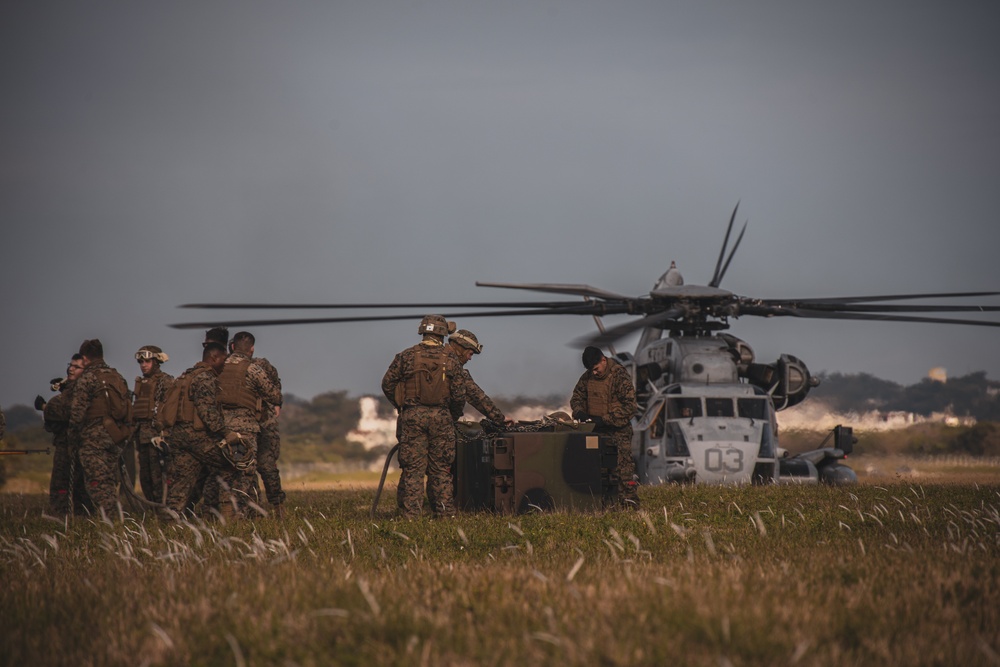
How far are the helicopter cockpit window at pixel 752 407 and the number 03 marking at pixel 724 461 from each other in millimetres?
905

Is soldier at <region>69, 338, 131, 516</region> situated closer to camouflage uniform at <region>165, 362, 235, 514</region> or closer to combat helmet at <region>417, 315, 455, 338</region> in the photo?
camouflage uniform at <region>165, 362, 235, 514</region>

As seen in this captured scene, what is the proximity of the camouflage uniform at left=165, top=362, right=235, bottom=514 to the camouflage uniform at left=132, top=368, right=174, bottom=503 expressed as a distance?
7.18 ft

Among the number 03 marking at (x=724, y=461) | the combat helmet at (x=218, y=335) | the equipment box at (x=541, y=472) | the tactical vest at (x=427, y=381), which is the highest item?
the combat helmet at (x=218, y=335)

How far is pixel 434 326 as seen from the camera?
35.2 feet

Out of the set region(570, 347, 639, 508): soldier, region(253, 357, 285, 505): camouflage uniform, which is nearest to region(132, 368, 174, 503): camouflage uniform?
region(253, 357, 285, 505): camouflage uniform

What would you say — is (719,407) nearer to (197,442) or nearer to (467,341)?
(467,341)

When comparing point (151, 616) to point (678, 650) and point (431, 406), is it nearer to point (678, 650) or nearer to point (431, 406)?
point (678, 650)

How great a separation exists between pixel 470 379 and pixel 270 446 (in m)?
3.04

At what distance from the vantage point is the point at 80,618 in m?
4.77

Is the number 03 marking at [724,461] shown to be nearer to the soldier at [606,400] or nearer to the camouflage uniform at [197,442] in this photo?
the soldier at [606,400]

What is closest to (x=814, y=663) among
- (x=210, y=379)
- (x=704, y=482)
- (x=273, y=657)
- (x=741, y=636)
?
(x=741, y=636)

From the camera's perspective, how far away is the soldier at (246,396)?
11.0m

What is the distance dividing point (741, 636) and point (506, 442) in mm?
6506

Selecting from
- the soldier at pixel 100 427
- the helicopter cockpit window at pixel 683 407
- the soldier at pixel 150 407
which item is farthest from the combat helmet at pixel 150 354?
the helicopter cockpit window at pixel 683 407
